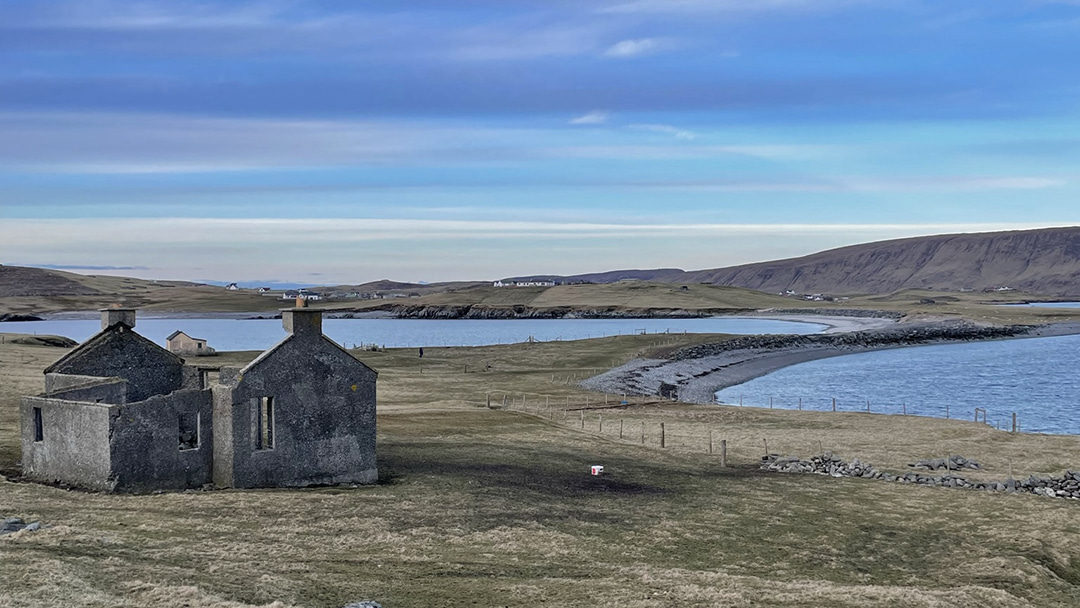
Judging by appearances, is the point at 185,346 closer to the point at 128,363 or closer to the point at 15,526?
the point at 128,363

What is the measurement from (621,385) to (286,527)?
57.4 meters

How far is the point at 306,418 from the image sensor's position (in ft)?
103

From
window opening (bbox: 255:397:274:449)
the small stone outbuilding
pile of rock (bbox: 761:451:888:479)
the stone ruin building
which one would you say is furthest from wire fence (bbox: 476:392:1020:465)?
the small stone outbuilding

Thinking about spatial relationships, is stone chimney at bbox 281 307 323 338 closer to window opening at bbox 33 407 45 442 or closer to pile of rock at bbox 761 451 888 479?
window opening at bbox 33 407 45 442

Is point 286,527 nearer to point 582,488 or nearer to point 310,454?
point 310,454

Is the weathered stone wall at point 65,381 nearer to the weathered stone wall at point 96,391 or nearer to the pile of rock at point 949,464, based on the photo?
the weathered stone wall at point 96,391

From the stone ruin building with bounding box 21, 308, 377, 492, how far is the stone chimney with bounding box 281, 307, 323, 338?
38 mm

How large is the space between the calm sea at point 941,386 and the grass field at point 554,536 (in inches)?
1080

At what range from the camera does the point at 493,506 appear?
2917cm

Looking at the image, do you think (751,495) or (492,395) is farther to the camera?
(492,395)

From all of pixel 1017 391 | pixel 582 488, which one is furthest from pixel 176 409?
pixel 1017 391

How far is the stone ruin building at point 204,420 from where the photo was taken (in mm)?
28500

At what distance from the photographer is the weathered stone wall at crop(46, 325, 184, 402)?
106ft

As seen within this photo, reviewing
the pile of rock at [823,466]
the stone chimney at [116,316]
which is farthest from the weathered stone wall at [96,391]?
the pile of rock at [823,466]
